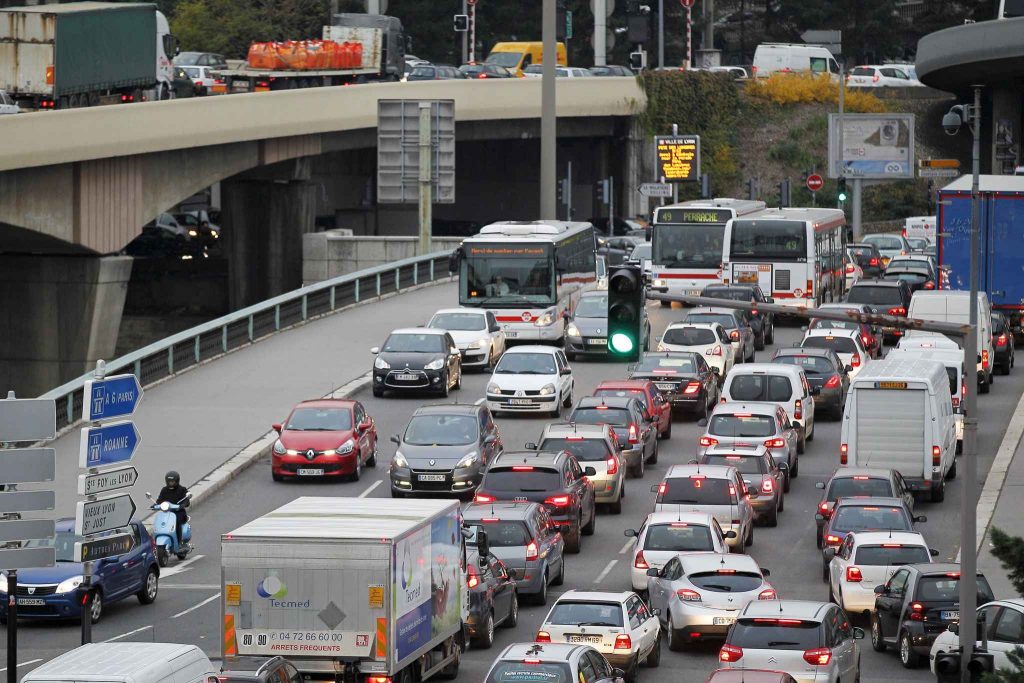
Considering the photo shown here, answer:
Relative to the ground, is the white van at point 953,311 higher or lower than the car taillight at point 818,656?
higher

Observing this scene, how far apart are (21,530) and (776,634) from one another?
8186mm

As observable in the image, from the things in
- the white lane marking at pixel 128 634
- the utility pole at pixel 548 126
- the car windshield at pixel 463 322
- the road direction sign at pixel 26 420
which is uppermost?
the utility pole at pixel 548 126

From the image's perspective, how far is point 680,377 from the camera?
3941 centimetres

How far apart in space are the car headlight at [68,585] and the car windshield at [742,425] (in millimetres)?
12685

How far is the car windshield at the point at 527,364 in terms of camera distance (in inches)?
1543

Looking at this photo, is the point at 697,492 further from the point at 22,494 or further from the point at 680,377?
the point at 22,494

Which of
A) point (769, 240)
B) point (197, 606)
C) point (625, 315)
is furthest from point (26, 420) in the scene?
point (769, 240)

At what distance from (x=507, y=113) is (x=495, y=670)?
60.7 meters

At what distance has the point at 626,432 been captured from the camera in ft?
112

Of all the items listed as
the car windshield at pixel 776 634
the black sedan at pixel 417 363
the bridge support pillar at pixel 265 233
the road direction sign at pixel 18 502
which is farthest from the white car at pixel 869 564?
the bridge support pillar at pixel 265 233

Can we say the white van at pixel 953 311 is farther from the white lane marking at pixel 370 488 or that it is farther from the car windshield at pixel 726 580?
the car windshield at pixel 726 580

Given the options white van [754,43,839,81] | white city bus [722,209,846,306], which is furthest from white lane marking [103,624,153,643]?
white van [754,43,839,81]

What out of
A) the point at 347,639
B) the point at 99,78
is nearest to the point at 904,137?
the point at 99,78

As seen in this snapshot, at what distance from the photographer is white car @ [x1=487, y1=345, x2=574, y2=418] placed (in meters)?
38.5
